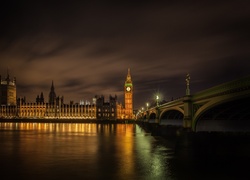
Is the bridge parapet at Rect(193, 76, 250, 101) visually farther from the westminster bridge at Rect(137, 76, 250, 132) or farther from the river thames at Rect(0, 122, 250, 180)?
the river thames at Rect(0, 122, 250, 180)

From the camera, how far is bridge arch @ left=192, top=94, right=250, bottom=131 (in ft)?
129

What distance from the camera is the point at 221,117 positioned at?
49562 millimetres

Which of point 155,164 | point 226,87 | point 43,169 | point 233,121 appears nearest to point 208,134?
point 233,121

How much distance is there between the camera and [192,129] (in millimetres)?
47938

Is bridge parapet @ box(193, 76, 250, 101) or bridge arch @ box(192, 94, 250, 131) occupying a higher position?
bridge parapet @ box(193, 76, 250, 101)

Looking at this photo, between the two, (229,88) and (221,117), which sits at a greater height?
(229,88)

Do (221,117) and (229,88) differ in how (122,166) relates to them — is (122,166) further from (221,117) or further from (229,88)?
(221,117)

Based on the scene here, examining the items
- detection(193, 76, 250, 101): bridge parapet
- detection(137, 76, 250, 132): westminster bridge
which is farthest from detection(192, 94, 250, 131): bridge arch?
detection(193, 76, 250, 101): bridge parapet

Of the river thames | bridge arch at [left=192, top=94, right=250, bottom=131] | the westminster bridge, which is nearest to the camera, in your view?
the river thames

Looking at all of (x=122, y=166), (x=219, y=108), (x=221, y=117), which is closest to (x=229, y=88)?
(x=219, y=108)

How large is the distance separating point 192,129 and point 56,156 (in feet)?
80.7

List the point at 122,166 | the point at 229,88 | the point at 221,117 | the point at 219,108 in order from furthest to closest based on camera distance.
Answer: the point at 221,117 < the point at 219,108 < the point at 229,88 < the point at 122,166

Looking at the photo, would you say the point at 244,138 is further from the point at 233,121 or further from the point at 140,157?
the point at 140,157

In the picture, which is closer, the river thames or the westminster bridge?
the river thames
